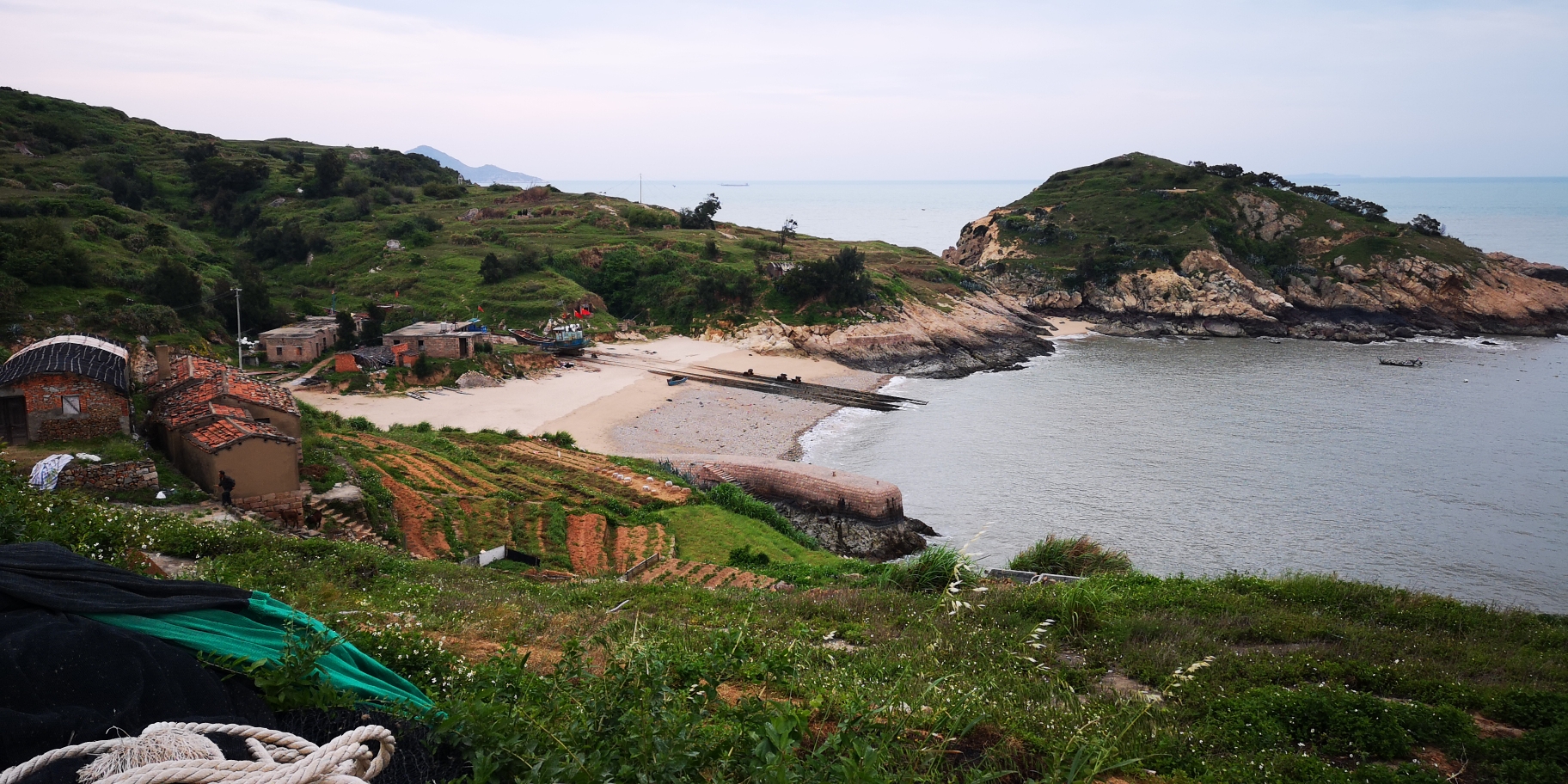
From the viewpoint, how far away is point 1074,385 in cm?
4975

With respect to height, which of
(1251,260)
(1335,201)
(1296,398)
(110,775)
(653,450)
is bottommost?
(653,450)

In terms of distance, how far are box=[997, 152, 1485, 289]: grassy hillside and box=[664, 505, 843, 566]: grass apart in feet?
209

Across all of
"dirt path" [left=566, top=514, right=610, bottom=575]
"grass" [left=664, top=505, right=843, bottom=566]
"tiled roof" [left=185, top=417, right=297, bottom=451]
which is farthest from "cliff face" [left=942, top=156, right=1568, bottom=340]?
"tiled roof" [left=185, top=417, right=297, bottom=451]

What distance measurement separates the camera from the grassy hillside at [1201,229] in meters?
74.0

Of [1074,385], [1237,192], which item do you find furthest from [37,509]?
[1237,192]

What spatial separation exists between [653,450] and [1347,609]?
2670cm

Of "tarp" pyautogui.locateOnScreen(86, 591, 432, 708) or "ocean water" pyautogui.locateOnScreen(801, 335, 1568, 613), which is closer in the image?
"tarp" pyautogui.locateOnScreen(86, 591, 432, 708)

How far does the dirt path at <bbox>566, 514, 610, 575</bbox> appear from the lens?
1758 centimetres

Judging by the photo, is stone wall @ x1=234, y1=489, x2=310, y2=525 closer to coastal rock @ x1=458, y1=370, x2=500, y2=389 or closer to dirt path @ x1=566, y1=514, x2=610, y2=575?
dirt path @ x1=566, y1=514, x2=610, y2=575

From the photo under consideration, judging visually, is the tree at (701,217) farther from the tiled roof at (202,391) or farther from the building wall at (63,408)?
the building wall at (63,408)

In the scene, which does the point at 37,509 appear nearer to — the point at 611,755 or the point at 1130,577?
the point at 611,755

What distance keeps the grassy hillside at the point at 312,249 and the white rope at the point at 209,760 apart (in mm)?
40422

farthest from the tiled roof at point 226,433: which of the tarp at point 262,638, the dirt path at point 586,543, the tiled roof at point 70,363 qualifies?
the tarp at point 262,638

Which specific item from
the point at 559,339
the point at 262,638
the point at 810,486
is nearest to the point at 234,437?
the point at 262,638
